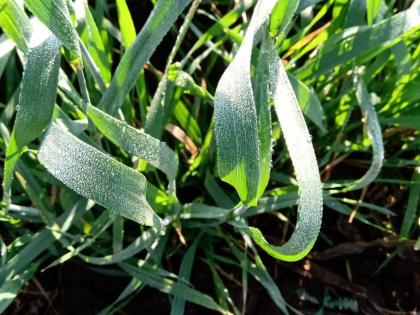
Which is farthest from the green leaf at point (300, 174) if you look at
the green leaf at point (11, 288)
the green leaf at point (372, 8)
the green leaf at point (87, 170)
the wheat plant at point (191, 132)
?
the green leaf at point (11, 288)

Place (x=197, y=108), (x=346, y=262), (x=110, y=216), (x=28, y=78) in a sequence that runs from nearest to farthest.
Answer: (x=28, y=78), (x=110, y=216), (x=197, y=108), (x=346, y=262)

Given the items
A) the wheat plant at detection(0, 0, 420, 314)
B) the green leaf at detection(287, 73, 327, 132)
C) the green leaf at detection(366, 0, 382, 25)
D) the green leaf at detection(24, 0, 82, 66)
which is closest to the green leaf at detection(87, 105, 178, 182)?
the wheat plant at detection(0, 0, 420, 314)

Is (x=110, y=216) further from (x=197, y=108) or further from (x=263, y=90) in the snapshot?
(x=263, y=90)

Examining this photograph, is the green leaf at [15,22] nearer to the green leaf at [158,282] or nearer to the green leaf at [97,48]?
the green leaf at [97,48]

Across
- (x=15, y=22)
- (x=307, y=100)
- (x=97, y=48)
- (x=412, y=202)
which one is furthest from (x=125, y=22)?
(x=412, y=202)

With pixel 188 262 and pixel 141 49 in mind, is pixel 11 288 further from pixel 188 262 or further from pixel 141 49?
pixel 141 49

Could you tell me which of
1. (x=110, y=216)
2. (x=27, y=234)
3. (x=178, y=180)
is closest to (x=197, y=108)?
(x=178, y=180)

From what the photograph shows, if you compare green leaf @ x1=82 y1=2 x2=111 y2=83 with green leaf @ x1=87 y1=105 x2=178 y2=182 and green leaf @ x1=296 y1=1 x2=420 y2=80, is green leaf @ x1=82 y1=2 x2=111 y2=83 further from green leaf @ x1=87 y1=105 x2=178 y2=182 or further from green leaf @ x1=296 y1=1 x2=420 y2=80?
green leaf @ x1=296 y1=1 x2=420 y2=80
